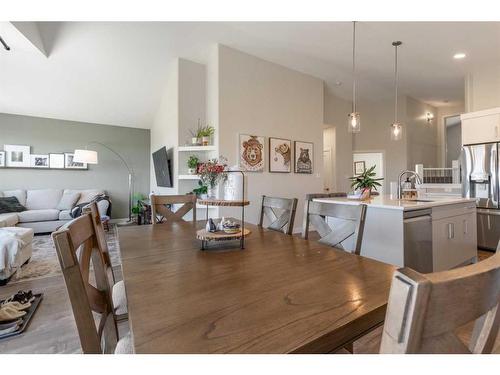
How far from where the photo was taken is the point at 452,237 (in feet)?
8.86

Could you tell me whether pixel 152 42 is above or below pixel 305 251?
above

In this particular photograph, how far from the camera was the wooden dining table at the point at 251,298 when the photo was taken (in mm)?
586

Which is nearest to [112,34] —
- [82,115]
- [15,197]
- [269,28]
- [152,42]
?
[152,42]

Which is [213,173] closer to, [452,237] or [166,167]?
[452,237]

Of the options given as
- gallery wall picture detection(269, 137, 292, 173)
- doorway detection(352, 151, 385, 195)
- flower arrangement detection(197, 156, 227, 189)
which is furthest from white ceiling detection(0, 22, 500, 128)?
flower arrangement detection(197, 156, 227, 189)

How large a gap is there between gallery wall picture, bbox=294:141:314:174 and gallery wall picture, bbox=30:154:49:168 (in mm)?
5669

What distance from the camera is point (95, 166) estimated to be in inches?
252

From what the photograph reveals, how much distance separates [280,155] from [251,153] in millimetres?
640

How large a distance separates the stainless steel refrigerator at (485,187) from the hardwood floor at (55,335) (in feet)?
8.90

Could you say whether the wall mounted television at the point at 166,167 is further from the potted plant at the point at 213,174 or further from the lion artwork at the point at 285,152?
the potted plant at the point at 213,174

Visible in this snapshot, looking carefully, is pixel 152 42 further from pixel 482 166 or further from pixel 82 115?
pixel 482 166

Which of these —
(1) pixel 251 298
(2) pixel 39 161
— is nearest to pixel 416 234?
(1) pixel 251 298

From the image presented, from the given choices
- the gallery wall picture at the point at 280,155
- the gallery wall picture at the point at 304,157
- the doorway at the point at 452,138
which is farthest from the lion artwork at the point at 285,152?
the doorway at the point at 452,138
